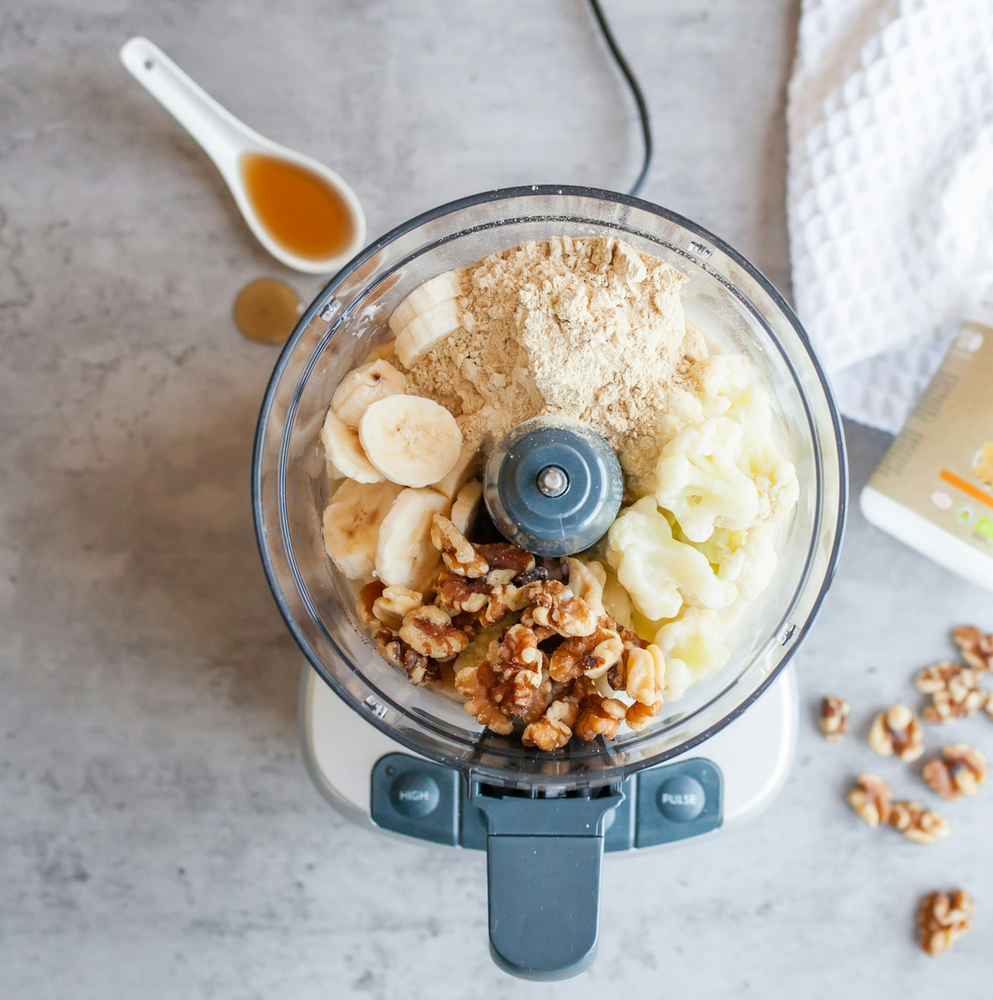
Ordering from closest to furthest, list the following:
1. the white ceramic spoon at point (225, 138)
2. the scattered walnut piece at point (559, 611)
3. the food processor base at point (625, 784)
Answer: the scattered walnut piece at point (559, 611), the food processor base at point (625, 784), the white ceramic spoon at point (225, 138)

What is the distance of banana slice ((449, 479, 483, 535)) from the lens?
0.58 m

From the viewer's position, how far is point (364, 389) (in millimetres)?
587

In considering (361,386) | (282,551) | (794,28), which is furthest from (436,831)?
(794,28)

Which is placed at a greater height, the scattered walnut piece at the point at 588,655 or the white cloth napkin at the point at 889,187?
the white cloth napkin at the point at 889,187

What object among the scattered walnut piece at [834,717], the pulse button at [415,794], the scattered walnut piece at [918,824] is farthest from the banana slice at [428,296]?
the scattered walnut piece at [918,824]

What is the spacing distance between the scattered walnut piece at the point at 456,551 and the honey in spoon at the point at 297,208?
437mm

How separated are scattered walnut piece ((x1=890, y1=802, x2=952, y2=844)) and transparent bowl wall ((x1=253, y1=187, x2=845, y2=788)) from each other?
40 cm

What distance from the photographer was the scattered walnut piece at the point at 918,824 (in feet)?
2.83

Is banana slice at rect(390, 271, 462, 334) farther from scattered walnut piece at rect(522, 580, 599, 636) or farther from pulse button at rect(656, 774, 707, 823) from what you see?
pulse button at rect(656, 774, 707, 823)

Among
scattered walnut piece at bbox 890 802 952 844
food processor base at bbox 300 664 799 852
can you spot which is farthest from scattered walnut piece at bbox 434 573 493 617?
scattered walnut piece at bbox 890 802 952 844

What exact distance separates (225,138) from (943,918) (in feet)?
3.73

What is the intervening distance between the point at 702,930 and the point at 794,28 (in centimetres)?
100

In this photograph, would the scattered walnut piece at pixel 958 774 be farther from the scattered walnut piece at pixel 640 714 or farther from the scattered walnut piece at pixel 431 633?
the scattered walnut piece at pixel 431 633

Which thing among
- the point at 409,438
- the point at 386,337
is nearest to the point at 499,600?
the point at 409,438
